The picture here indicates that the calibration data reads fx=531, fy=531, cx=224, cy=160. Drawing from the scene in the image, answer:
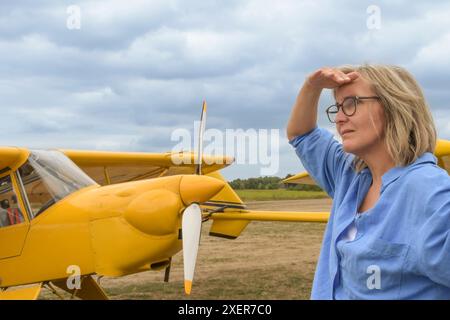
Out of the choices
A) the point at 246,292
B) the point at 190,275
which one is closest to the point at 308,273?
the point at 246,292

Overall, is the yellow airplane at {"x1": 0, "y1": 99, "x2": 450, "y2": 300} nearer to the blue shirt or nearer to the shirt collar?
the blue shirt

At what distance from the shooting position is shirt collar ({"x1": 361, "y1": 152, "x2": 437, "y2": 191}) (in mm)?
1475

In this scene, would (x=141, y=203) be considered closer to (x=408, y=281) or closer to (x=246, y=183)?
(x=408, y=281)

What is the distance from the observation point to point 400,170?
1.49m

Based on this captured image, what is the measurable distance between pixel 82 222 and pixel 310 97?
13.9 ft

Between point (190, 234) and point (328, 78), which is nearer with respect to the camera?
point (328, 78)

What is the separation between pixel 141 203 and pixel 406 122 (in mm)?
4208

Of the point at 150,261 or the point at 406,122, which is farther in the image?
the point at 150,261

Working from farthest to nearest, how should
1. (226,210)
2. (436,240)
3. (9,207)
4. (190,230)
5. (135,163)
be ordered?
1. (226,210)
2. (135,163)
3. (9,207)
4. (190,230)
5. (436,240)

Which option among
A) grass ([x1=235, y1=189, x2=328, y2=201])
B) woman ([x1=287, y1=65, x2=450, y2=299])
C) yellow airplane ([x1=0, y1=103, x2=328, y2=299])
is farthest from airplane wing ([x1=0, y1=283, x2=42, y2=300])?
grass ([x1=235, y1=189, x2=328, y2=201])

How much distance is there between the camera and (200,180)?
5.66 meters

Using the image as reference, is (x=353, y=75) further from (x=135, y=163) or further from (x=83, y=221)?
(x=135, y=163)

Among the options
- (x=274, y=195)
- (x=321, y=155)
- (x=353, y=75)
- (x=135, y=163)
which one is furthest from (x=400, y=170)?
(x=274, y=195)

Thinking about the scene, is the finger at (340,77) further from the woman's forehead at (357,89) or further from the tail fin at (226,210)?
the tail fin at (226,210)
